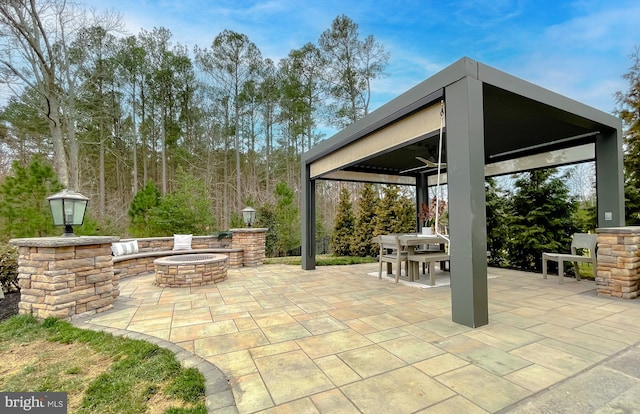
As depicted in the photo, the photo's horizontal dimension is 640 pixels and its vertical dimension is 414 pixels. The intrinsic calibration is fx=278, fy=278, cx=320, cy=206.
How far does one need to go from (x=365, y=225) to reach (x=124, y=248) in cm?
669

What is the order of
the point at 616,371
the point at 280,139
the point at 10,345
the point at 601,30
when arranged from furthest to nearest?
1. the point at 280,139
2. the point at 601,30
3. the point at 10,345
4. the point at 616,371

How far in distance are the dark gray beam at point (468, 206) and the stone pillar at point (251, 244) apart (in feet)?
17.7

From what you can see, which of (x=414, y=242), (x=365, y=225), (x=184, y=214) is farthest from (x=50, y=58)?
(x=414, y=242)

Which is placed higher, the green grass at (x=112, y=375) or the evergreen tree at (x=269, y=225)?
the evergreen tree at (x=269, y=225)

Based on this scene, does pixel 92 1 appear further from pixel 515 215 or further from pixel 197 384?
pixel 515 215

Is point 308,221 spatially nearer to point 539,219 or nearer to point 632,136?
point 539,219

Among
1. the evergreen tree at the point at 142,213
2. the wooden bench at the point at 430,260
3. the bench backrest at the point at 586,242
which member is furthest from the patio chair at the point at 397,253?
the evergreen tree at the point at 142,213

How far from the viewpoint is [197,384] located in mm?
1788

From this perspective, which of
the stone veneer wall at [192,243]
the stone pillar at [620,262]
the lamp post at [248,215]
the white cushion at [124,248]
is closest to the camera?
the stone pillar at [620,262]

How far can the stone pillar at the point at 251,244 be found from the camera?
24.1ft

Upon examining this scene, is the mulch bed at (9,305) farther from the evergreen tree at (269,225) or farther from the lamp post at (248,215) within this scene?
the evergreen tree at (269,225)

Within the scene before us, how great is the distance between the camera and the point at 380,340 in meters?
2.55

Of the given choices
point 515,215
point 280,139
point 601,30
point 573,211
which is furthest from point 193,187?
point 601,30

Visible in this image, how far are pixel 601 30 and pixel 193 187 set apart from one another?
432 inches
